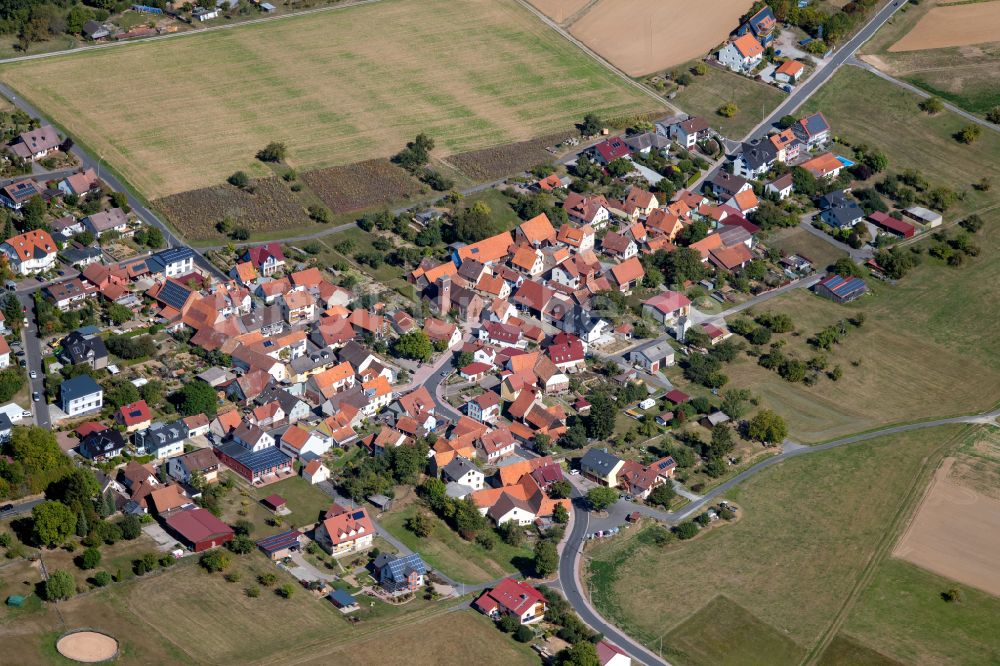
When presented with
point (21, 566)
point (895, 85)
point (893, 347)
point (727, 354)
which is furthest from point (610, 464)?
point (895, 85)

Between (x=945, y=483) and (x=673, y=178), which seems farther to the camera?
(x=673, y=178)

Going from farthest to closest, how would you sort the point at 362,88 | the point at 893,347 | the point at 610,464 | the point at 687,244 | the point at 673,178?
the point at 362,88 < the point at 673,178 < the point at 687,244 < the point at 893,347 < the point at 610,464

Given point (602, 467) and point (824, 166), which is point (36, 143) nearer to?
point (602, 467)

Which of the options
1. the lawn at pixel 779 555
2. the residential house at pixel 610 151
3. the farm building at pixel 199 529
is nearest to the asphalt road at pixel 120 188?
the farm building at pixel 199 529

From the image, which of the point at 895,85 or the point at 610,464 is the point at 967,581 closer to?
the point at 610,464

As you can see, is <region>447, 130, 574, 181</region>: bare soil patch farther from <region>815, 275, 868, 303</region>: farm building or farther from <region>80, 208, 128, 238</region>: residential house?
<region>80, 208, 128, 238</region>: residential house

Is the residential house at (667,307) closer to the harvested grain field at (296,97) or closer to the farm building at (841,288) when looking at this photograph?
the farm building at (841,288)

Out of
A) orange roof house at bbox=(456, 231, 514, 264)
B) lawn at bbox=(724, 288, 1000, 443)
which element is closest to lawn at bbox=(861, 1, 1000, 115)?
lawn at bbox=(724, 288, 1000, 443)
